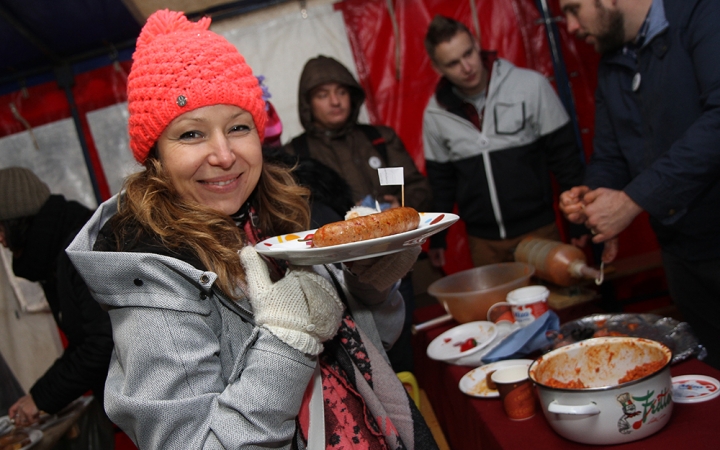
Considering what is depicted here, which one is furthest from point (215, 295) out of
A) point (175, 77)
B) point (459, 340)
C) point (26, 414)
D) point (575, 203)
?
point (26, 414)

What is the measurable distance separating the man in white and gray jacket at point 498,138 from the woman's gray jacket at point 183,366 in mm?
3160

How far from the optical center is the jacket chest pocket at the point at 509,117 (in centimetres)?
429

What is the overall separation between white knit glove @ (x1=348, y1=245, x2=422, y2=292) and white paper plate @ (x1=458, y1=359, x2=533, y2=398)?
58 centimetres

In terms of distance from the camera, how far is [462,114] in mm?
4484

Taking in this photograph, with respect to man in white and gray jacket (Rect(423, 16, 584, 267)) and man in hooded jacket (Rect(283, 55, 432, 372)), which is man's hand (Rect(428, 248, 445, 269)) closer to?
man in white and gray jacket (Rect(423, 16, 584, 267))

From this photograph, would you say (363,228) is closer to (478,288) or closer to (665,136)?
(478,288)

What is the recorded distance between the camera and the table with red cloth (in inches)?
57.2

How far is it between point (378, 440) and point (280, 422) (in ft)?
1.26

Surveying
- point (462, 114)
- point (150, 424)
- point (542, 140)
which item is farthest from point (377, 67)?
point (150, 424)

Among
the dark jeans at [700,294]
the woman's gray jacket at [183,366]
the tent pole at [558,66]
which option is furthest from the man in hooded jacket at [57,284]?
the tent pole at [558,66]

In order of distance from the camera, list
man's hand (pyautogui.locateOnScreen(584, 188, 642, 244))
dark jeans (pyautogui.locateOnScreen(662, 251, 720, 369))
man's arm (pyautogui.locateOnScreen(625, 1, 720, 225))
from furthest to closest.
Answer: dark jeans (pyautogui.locateOnScreen(662, 251, 720, 369))
man's hand (pyautogui.locateOnScreen(584, 188, 642, 244))
man's arm (pyautogui.locateOnScreen(625, 1, 720, 225))

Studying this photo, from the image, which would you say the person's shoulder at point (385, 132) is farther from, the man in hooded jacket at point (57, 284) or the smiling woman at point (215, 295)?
the smiling woman at point (215, 295)

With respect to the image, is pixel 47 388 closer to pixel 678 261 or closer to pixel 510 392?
pixel 510 392

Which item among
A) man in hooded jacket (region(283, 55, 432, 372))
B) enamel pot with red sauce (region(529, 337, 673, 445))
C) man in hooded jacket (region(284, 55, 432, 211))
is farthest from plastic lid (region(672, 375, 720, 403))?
man in hooded jacket (region(284, 55, 432, 211))
